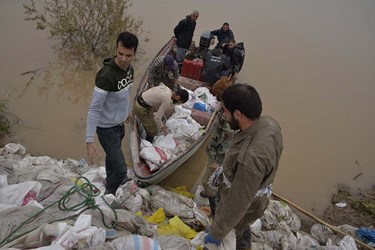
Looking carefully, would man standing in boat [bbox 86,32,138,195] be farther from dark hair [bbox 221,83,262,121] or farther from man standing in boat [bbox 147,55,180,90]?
man standing in boat [bbox 147,55,180,90]

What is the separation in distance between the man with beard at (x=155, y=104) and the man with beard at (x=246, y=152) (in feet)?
6.96

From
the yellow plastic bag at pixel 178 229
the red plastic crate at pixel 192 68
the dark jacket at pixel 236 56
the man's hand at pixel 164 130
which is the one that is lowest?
the yellow plastic bag at pixel 178 229

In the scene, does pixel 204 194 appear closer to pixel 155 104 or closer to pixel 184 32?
pixel 155 104

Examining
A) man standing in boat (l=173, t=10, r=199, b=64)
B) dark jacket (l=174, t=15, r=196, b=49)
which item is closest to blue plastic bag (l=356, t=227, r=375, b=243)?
man standing in boat (l=173, t=10, r=199, b=64)

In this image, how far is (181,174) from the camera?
5.34 metres

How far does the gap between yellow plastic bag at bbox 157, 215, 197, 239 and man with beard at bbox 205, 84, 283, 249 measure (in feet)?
3.79

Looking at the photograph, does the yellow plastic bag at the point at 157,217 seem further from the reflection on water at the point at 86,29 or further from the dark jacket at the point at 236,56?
the reflection on water at the point at 86,29

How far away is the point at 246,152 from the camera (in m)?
1.99

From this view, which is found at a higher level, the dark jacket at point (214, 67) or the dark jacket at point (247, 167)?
the dark jacket at point (247, 167)

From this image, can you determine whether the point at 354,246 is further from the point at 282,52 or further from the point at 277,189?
the point at 282,52

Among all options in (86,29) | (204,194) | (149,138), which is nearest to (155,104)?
(149,138)

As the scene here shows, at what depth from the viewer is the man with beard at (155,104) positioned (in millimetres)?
4223

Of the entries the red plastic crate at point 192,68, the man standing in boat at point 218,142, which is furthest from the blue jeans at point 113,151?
the red plastic crate at point 192,68

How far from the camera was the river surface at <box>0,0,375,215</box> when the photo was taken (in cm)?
590
